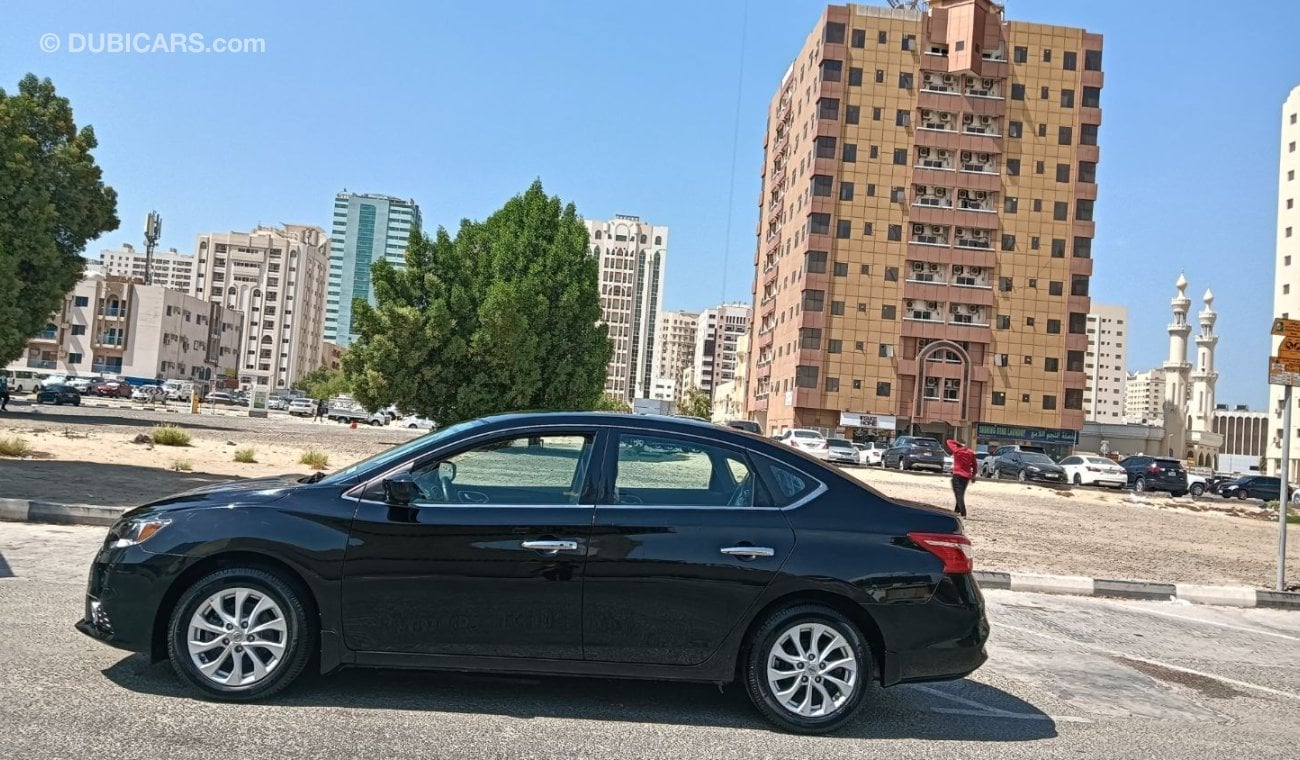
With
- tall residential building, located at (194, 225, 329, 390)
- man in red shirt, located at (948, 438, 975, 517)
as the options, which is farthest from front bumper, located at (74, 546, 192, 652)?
tall residential building, located at (194, 225, 329, 390)

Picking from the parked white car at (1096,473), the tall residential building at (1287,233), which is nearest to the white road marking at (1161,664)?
the parked white car at (1096,473)

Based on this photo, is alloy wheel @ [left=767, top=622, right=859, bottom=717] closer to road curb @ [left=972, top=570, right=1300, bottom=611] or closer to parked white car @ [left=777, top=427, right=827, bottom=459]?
road curb @ [left=972, top=570, right=1300, bottom=611]

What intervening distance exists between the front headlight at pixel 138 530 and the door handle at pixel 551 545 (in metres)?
1.80

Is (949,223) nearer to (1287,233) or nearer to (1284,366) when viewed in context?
(1287,233)

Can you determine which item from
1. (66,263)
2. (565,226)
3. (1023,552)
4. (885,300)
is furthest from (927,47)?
(1023,552)

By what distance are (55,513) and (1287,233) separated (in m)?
106

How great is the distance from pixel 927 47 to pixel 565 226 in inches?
1950

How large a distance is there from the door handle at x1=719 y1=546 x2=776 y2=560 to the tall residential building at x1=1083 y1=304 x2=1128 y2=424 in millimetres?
196442

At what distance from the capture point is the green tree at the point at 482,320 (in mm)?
34844

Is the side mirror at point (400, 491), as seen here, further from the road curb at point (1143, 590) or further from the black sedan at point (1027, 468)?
the black sedan at point (1027, 468)

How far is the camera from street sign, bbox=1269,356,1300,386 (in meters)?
11.7

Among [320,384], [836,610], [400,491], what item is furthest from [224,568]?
[320,384]

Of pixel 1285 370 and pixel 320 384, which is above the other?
pixel 1285 370

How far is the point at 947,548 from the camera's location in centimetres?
530
